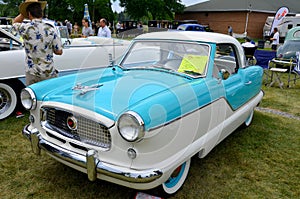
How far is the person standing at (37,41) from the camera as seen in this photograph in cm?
344

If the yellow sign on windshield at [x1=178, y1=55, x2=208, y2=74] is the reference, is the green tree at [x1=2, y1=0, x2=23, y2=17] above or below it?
above

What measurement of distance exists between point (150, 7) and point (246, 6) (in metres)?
12.7

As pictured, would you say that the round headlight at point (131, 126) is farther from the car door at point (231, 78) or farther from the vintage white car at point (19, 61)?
the vintage white car at point (19, 61)

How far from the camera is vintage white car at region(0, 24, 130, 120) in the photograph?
4.31 meters

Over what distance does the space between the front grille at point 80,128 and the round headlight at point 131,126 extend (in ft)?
0.71

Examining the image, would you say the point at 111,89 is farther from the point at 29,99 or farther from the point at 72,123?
the point at 29,99

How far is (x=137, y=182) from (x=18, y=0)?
61198 millimetres

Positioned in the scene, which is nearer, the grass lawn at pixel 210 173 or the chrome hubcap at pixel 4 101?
the grass lawn at pixel 210 173

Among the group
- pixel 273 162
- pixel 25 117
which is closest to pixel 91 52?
pixel 25 117

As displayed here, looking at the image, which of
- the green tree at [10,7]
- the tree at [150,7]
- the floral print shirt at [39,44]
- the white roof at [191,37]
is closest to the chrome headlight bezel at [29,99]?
the floral print shirt at [39,44]

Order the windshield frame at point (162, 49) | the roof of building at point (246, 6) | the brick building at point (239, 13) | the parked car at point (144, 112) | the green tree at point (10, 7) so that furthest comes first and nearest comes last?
the green tree at point (10, 7) → the roof of building at point (246, 6) → the brick building at point (239, 13) → the windshield frame at point (162, 49) → the parked car at point (144, 112)

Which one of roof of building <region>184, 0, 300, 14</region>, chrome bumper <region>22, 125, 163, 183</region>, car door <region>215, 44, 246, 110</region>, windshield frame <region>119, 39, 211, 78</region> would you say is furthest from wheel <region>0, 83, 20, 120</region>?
roof of building <region>184, 0, 300, 14</region>

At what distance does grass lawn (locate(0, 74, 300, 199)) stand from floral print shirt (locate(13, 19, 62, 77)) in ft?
3.40

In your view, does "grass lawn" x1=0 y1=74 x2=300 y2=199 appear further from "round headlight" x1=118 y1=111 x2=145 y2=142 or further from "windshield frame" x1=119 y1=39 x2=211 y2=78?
"windshield frame" x1=119 y1=39 x2=211 y2=78
